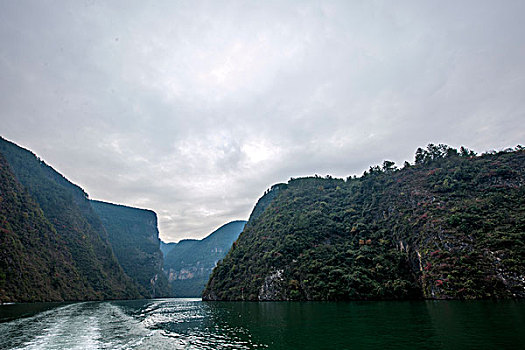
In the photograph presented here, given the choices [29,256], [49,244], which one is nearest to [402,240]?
[29,256]

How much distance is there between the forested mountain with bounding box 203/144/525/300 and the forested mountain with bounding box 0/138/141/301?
210ft

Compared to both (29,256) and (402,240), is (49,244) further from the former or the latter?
(402,240)

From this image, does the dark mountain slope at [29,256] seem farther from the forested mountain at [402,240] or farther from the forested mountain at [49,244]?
the forested mountain at [402,240]

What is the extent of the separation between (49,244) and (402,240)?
495 ft

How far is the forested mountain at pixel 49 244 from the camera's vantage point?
98.6 meters

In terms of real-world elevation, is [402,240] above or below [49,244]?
below

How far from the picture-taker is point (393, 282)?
67.1 meters

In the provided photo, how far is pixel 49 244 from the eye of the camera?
131 metres

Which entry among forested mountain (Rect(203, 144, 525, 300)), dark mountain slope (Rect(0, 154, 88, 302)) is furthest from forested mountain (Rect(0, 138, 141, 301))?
forested mountain (Rect(203, 144, 525, 300))

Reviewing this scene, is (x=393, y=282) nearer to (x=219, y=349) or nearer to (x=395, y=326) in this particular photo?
(x=395, y=326)

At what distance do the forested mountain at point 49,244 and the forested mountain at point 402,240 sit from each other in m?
64.1

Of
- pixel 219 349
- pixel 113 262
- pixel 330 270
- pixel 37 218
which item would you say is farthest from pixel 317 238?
pixel 113 262

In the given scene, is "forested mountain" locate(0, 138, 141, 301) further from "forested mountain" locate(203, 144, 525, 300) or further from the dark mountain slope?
"forested mountain" locate(203, 144, 525, 300)

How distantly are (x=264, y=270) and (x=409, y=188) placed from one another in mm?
55248
